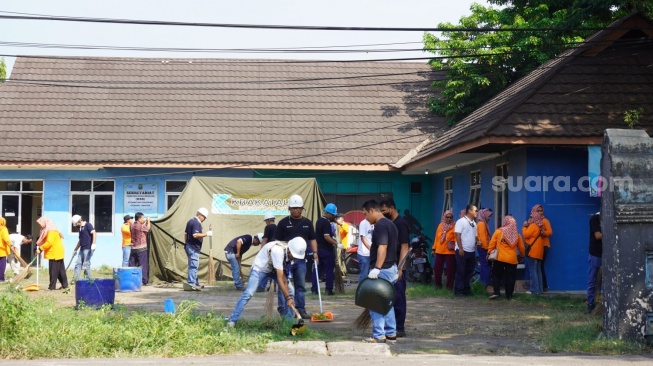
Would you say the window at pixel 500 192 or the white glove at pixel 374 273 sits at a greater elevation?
the window at pixel 500 192

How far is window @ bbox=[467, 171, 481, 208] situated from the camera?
22719mm

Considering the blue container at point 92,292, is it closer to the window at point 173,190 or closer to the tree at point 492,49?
the tree at point 492,49

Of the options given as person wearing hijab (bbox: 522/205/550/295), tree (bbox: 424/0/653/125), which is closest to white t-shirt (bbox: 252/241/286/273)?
person wearing hijab (bbox: 522/205/550/295)

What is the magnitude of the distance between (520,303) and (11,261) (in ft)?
46.4

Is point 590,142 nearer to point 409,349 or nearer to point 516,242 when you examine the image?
point 516,242

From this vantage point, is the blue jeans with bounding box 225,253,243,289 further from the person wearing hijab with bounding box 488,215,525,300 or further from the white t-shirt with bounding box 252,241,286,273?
the white t-shirt with bounding box 252,241,286,273

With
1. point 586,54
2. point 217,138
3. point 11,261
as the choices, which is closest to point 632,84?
point 586,54

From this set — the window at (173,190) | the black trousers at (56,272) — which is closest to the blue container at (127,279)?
the black trousers at (56,272)

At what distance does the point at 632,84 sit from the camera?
18.8 meters

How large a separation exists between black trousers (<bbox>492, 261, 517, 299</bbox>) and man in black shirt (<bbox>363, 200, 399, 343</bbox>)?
6.04 m

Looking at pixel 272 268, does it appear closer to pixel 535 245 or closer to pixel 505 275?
pixel 505 275

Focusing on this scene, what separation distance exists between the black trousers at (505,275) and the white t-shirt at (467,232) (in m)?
0.82

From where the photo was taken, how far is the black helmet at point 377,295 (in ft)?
36.2

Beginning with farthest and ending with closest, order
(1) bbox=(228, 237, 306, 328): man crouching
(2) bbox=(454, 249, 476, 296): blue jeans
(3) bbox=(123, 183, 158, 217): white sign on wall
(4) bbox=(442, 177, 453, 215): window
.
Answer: (3) bbox=(123, 183, 158, 217): white sign on wall
(4) bbox=(442, 177, 453, 215): window
(2) bbox=(454, 249, 476, 296): blue jeans
(1) bbox=(228, 237, 306, 328): man crouching
